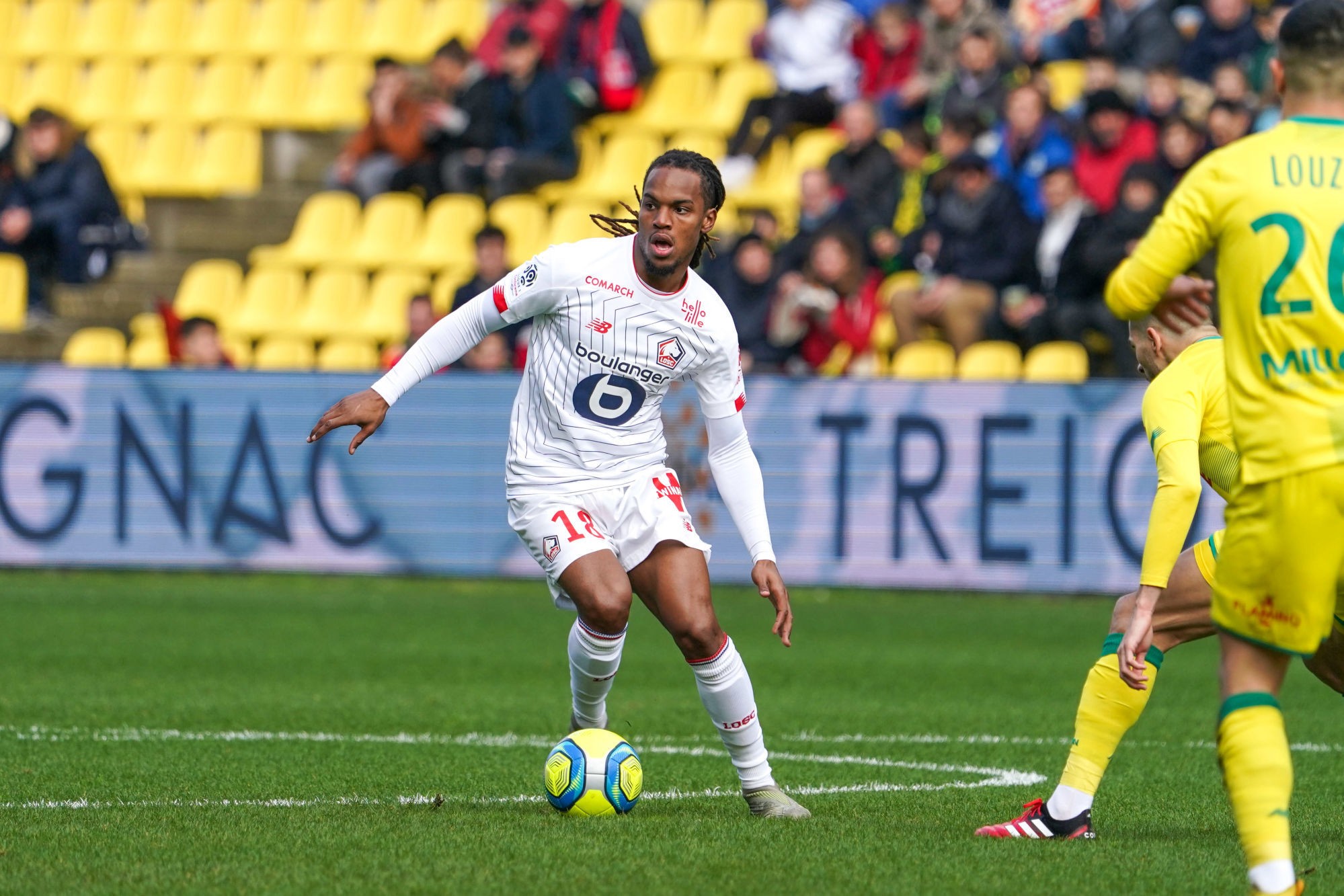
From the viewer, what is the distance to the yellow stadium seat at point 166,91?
72.9 feet

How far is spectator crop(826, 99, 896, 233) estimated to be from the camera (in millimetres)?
16375

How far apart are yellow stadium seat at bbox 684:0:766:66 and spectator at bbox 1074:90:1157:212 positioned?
498 cm

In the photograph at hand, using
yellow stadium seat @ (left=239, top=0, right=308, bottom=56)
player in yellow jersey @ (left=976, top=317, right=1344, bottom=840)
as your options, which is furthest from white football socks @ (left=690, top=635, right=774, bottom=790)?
yellow stadium seat @ (left=239, top=0, right=308, bottom=56)

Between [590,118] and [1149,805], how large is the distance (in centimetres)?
1370

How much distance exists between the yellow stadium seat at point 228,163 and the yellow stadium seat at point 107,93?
1.88m

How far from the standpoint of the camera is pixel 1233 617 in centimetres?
461

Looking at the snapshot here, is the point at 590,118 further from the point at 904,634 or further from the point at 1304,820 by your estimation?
the point at 1304,820

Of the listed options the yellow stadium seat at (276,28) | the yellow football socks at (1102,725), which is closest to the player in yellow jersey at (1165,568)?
the yellow football socks at (1102,725)

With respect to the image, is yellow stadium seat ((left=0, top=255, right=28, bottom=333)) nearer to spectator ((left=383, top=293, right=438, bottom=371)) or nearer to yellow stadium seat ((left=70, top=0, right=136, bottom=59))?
yellow stadium seat ((left=70, top=0, right=136, bottom=59))

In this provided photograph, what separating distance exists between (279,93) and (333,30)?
1.06 metres

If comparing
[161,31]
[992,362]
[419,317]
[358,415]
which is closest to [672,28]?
[419,317]

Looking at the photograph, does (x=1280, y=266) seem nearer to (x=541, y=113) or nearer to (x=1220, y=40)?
(x=1220, y=40)

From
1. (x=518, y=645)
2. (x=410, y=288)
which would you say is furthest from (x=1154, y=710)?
(x=410, y=288)

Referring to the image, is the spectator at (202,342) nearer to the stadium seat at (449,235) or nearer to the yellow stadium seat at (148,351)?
the yellow stadium seat at (148,351)
